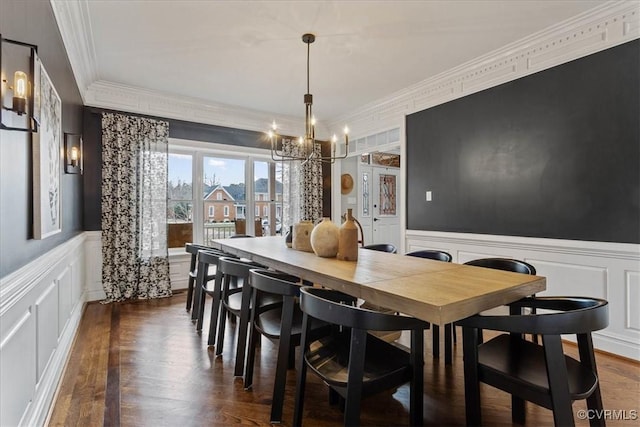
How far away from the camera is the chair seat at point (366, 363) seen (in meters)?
1.37

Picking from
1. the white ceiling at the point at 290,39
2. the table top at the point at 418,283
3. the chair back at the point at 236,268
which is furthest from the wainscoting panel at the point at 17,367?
the white ceiling at the point at 290,39

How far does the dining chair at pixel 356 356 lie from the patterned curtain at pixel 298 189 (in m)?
3.77

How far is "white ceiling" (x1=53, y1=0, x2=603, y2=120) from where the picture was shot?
2.50m

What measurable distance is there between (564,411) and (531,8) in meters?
2.76

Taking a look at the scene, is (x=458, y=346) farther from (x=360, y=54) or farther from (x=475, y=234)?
(x=360, y=54)

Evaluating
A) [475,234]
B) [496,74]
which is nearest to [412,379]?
[475,234]

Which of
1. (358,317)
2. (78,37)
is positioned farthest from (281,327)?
(78,37)

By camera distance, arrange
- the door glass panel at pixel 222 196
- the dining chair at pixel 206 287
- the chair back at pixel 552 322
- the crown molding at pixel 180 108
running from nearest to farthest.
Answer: the chair back at pixel 552 322 < the dining chair at pixel 206 287 < the crown molding at pixel 180 108 < the door glass panel at pixel 222 196

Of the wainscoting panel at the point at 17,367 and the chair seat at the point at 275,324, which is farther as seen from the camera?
the chair seat at the point at 275,324

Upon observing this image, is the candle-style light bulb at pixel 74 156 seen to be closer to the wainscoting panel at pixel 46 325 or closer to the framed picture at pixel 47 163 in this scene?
the framed picture at pixel 47 163

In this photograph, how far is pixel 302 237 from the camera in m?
2.75

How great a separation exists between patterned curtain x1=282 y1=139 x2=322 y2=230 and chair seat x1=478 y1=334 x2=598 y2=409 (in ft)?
13.4

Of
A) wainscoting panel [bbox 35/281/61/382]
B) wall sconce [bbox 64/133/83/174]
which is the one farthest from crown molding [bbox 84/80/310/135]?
wainscoting panel [bbox 35/281/61/382]

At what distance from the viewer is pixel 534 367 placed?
1410 mm
